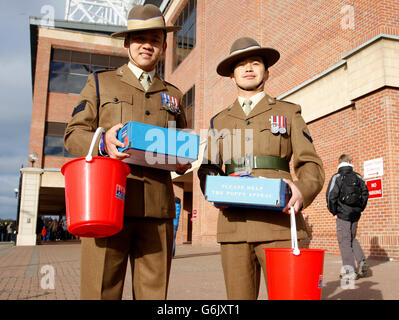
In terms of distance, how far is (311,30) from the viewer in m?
12.3

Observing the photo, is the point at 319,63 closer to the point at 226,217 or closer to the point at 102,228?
the point at 226,217

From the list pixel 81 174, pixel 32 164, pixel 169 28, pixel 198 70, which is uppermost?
pixel 198 70

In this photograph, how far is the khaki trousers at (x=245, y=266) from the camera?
2596 millimetres

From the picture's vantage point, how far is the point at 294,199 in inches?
93.3

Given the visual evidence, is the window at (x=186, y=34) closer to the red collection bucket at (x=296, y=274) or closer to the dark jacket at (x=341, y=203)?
the dark jacket at (x=341, y=203)

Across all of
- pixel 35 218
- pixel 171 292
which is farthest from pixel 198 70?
pixel 171 292

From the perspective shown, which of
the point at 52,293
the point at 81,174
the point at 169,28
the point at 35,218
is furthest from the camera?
the point at 35,218

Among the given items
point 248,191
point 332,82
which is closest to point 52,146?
point 332,82

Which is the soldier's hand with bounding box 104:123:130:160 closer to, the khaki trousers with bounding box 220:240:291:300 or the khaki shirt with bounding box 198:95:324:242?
the khaki shirt with bounding box 198:95:324:242

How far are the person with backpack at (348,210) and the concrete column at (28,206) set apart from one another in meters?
22.9

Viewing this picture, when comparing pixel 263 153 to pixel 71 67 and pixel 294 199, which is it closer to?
pixel 294 199

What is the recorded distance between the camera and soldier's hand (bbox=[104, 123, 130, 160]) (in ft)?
7.32

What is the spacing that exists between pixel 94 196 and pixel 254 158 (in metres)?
1.17
